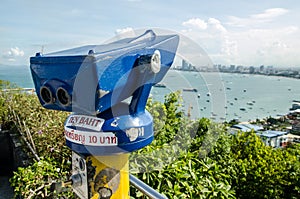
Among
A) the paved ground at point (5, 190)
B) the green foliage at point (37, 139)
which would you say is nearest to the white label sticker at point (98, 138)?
the green foliage at point (37, 139)

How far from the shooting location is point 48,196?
191 cm

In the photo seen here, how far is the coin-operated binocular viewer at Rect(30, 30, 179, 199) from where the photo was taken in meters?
0.79

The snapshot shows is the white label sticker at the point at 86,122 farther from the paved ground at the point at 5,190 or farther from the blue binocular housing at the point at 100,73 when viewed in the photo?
the paved ground at the point at 5,190

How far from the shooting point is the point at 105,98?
2.66 ft

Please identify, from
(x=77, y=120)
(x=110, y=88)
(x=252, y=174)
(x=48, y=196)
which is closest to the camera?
(x=110, y=88)

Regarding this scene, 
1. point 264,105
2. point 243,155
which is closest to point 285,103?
point 264,105

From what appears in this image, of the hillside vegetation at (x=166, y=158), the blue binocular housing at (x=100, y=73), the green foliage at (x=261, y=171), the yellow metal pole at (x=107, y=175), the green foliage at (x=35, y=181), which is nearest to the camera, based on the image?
the blue binocular housing at (x=100, y=73)

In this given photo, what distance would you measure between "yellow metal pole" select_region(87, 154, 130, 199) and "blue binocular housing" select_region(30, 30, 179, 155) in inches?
2.7

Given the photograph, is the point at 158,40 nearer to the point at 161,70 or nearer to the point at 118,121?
the point at 161,70

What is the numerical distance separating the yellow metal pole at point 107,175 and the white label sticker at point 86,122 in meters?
0.12

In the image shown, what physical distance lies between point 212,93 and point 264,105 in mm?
12879

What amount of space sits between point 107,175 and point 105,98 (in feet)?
0.97

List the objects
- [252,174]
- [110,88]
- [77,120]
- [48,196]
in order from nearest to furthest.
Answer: [110,88]
[77,120]
[48,196]
[252,174]

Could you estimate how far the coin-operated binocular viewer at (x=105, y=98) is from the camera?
2.60ft
